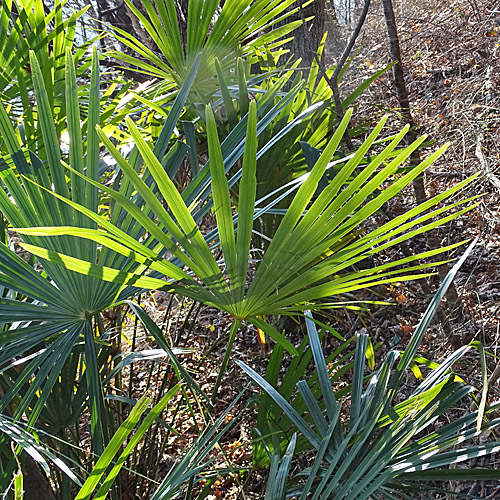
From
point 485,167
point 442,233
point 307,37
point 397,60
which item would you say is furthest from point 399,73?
point 442,233

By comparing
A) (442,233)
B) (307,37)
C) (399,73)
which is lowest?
(442,233)

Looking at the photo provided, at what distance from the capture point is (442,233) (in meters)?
3.26

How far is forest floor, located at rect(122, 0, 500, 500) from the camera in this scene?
2371 mm

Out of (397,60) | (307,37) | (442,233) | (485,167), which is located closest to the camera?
(397,60)

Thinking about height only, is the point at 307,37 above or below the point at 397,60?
above

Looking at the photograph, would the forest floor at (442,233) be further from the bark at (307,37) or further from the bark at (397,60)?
the bark at (307,37)

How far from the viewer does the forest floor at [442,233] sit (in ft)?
7.78

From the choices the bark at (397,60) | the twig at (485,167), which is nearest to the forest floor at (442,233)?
the twig at (485,167)

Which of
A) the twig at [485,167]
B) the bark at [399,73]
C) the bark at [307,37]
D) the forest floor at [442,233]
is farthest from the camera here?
the bark at [307,37]

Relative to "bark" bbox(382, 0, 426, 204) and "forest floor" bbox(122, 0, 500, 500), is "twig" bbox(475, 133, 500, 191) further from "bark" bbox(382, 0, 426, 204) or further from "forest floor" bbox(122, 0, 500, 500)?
"bark" bbox(382, 0, 426, 204)

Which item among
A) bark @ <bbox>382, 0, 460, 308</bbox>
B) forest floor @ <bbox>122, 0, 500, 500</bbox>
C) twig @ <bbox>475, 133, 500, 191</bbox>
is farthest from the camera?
twig @ <bbox>475, 133, 500, 191</bbox>

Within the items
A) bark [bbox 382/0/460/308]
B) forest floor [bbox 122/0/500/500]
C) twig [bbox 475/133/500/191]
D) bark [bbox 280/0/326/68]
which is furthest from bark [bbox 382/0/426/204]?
bark [bbox 280/0/326/68]

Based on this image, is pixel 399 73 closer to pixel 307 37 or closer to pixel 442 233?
pixel 307 37

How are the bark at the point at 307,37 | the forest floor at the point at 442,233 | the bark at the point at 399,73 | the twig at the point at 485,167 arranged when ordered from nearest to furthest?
the bark at the point at 399,73 → the forest floor at the point at 442,233 → the twig at the point at 485,167 → the bark at the point at 307,37
